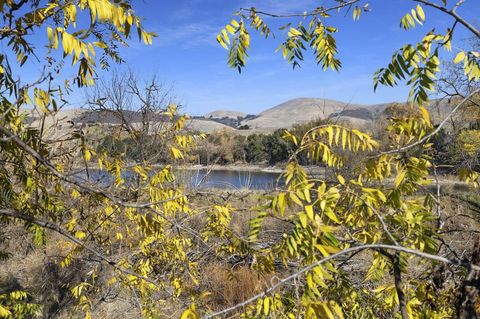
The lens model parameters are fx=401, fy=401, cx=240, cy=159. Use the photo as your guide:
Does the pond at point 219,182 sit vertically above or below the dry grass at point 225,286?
above

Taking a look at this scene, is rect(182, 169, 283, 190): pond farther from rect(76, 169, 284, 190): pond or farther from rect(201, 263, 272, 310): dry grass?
rect(201, 263, 272, 310): dry grass

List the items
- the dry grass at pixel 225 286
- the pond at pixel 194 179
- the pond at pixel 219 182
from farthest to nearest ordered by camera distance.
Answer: the dry grass at pixel 225 286
the pond at pixel 219 182
the pond at pixel 194 179

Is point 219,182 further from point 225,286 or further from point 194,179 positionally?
point 194,179

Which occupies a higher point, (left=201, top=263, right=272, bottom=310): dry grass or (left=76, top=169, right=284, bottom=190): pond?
(left=76, top=169, right=284, bottom=190): pond

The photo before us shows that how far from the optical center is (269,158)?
5078cm

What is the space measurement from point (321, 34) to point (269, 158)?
4799 cm

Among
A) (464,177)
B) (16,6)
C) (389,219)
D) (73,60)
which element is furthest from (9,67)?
(464,177)

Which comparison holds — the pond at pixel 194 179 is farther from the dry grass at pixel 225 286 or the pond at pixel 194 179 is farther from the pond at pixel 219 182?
the dry grass at pixel 225 286

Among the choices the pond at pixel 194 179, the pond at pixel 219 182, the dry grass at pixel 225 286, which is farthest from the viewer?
the dry grass at pixel 225 286

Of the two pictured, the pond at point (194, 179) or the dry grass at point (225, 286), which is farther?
the dry grass at point (225, 286)

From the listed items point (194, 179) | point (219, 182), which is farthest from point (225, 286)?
point (194, 179)

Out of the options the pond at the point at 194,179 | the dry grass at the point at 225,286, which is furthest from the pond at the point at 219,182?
the dry grass at the point at 225,286

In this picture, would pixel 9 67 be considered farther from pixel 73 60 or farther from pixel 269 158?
pixel 269 158

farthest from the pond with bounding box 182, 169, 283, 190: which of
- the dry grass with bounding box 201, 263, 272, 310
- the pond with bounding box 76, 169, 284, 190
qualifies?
the dry grass with bounding box 201, 263, 272, 310
